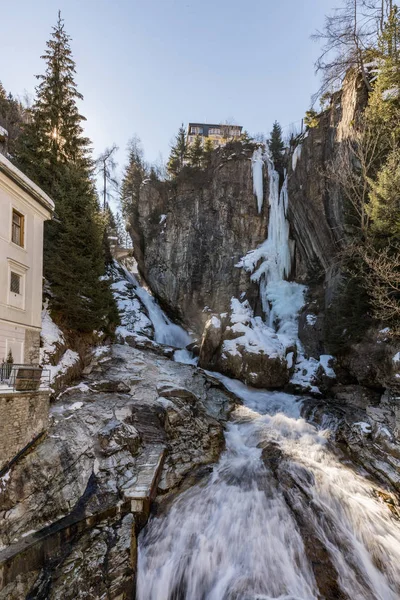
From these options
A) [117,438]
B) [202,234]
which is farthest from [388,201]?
[202,234]

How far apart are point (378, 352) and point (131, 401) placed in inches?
414

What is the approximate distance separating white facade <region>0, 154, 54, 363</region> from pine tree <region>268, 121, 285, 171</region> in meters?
21.5

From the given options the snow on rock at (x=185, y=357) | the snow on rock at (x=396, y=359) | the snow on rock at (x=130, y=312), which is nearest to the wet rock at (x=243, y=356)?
the snow on rock at (x=185, y=357)

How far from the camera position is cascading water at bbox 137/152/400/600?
6.04 meters

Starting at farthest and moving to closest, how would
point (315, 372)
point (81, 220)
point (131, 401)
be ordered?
point (315, 372), point (81, 220), point (131, 401)

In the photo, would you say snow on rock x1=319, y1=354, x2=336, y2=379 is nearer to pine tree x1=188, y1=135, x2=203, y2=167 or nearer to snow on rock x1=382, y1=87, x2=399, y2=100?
snow on rock x1=382, y1=87, x2=399, y2=100

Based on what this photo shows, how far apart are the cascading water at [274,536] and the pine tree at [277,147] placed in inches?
942

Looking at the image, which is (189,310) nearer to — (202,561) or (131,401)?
(131,401)

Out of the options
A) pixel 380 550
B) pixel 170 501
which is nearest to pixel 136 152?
pixel 170 501

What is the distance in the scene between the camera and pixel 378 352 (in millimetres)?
13141

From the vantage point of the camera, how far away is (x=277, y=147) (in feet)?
93.0

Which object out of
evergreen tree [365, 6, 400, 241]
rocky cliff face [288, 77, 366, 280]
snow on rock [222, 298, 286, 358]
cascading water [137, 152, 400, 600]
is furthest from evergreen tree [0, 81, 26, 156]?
cascading water [137, 152, 400, 600]

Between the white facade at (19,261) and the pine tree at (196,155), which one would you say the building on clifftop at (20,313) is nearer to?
the white facade at (19,261)

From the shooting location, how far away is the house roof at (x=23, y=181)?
9.54m
